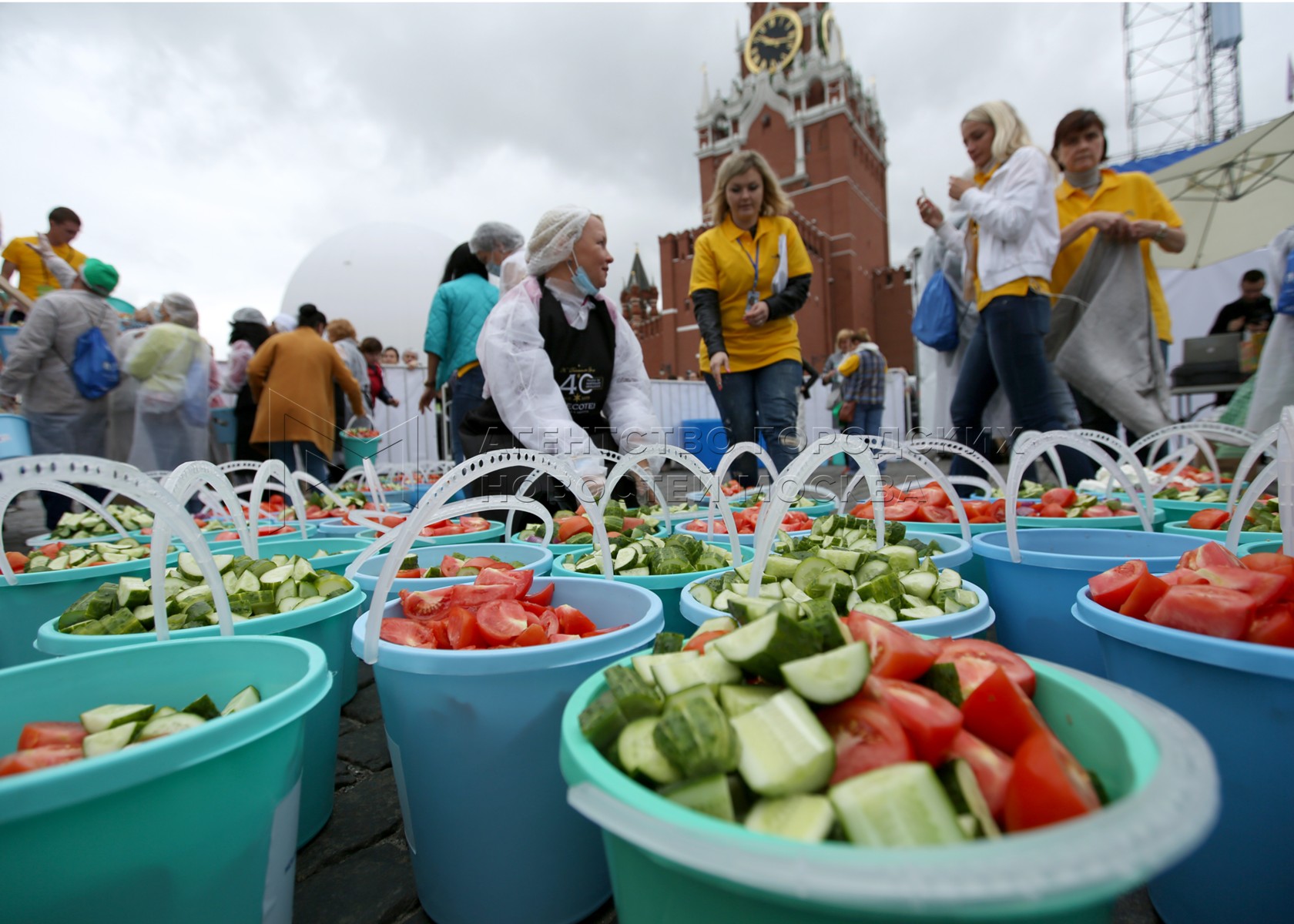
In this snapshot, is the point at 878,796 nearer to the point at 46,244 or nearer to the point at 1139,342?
the point at 1139,342

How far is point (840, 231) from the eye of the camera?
110 feet

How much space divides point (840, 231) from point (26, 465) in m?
36.3

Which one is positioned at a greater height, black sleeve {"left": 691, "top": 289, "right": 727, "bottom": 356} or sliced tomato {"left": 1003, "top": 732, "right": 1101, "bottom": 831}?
black sleeve {"left": 691, "top": 289, "right": 727, "bottom": 356}

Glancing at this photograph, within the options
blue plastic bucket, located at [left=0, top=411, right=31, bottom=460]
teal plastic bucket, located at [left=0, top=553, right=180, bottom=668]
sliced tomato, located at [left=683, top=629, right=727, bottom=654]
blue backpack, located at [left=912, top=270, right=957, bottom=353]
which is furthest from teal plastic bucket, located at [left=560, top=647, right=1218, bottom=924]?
blue plastic bucket, located at [left=0, top=411, right=31, bottom=460]

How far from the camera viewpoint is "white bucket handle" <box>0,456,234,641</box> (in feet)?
3.57

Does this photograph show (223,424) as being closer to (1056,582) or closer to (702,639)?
(702,639)

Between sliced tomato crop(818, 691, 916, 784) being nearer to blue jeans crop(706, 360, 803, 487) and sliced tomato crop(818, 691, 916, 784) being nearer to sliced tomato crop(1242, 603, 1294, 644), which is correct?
sliced tomato crop(1242, 603, 1294, 644)

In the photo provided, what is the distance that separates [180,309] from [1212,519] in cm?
614

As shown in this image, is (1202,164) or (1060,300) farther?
(1202,164)

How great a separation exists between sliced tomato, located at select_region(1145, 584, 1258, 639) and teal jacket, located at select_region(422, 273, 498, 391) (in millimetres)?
3788

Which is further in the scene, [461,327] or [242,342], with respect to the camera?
[242,342]

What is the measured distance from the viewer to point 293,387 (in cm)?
454

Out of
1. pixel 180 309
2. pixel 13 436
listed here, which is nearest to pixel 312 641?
pixel 13 436

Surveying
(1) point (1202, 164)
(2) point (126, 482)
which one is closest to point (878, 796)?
(2) point (126, 482)
